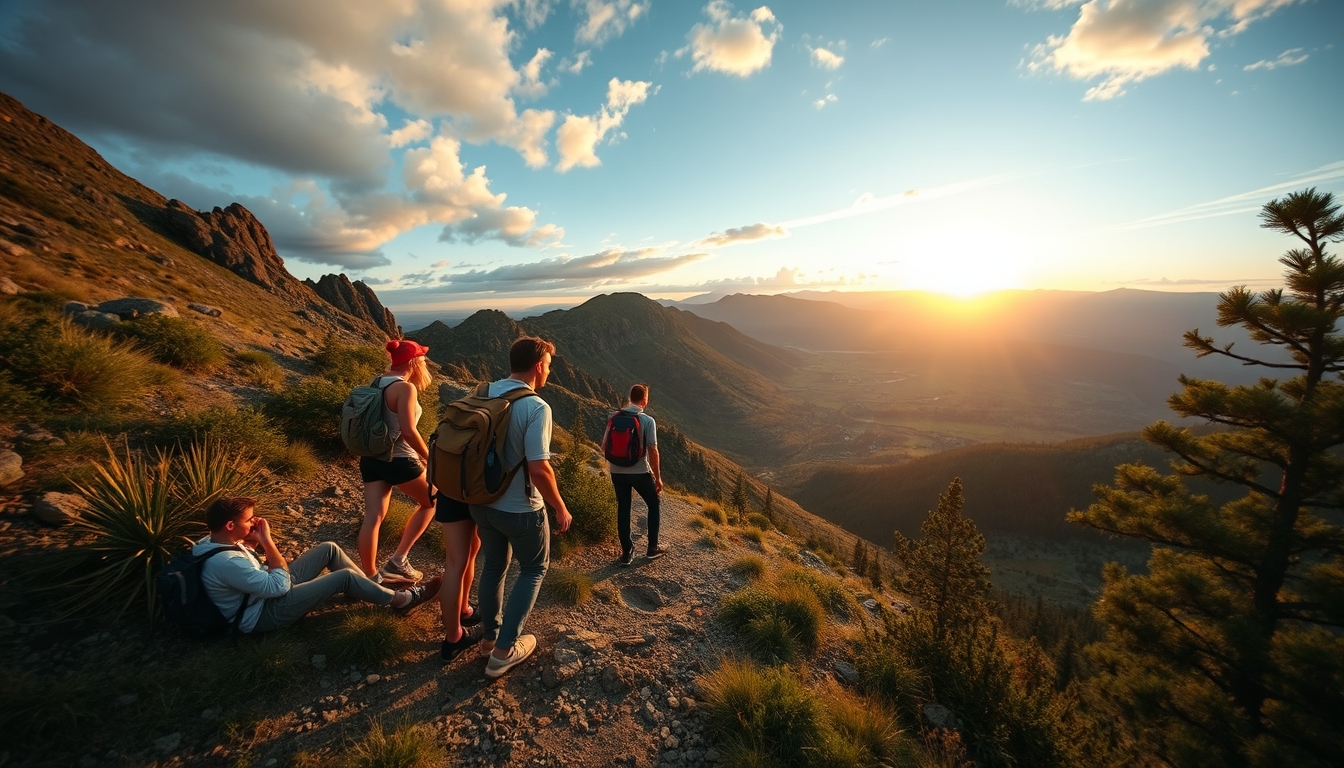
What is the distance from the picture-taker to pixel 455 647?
3.75 meters

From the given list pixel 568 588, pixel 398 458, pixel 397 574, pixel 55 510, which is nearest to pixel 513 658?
pixel 568 588

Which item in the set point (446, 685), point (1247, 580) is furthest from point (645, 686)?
point (1247, 580)

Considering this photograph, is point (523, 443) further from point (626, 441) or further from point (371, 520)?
point (626, 441)

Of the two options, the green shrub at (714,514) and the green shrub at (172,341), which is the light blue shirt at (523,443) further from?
the green shrub at (714,514)

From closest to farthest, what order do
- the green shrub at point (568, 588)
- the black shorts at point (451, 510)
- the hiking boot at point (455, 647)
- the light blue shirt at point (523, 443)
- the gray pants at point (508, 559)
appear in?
the light blue shirt at point (523, 443) < the gray pants at point (508, 559) < the black shorts at point (451, 510) < the hiking boot at point (455, 647) < the green shrub at point (568, 588)

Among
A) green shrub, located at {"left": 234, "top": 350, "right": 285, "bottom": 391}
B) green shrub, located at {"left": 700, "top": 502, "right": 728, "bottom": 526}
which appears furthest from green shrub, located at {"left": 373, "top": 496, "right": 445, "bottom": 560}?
green shrub, located at {"left": 700, "top": 502, "right": 728, "bottom": 526}

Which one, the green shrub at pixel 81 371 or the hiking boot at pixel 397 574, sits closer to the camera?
the hiking boot at pixel 397 574

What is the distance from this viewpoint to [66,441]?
462cm

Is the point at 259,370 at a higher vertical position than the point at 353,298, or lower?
lower

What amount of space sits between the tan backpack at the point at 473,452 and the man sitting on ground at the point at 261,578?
1.60 metres

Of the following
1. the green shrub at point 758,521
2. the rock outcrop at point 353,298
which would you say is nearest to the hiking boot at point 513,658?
the green shrub at point 758,521

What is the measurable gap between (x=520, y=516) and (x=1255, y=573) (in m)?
9.90

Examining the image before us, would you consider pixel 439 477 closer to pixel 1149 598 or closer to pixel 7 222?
pixel 1149 598

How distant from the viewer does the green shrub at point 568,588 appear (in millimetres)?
5180
